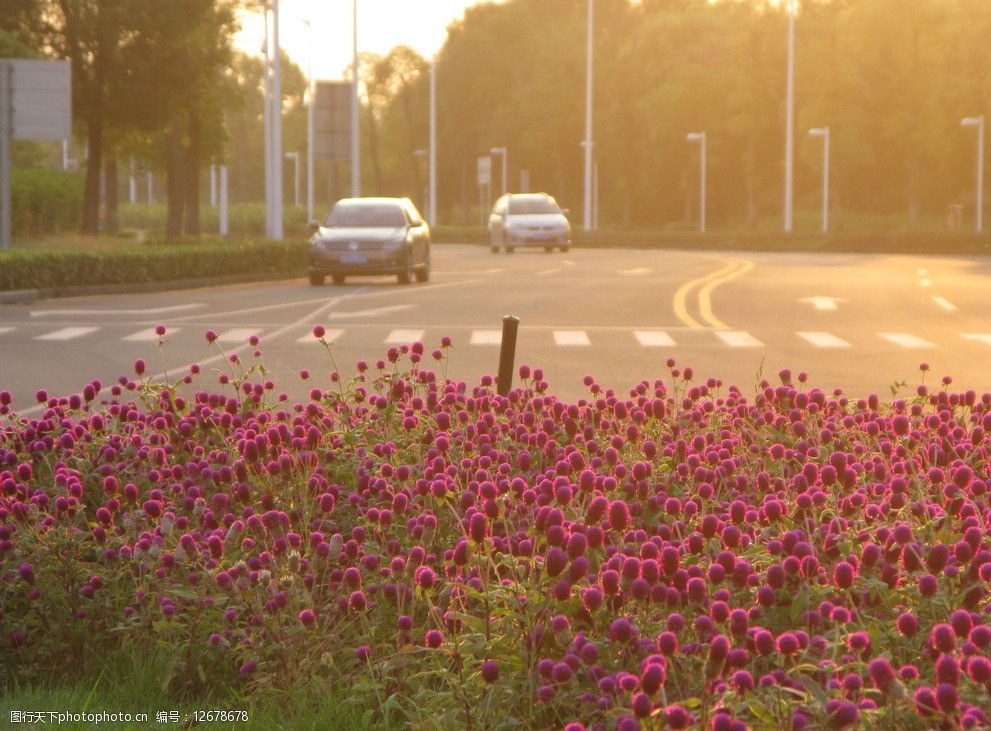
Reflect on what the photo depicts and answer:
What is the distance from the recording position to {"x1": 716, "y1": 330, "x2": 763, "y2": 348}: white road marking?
2063 centimetres

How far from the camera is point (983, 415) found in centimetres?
773

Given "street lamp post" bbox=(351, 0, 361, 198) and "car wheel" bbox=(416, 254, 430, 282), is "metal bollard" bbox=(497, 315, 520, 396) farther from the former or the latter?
"street lamp post" bbox=(351, 0, 361, 198)

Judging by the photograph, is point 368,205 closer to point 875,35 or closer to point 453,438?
point 453,438

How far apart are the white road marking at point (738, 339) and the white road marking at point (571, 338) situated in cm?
159

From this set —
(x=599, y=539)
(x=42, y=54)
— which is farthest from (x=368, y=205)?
(x=599, y=539)

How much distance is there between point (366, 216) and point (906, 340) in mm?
16563

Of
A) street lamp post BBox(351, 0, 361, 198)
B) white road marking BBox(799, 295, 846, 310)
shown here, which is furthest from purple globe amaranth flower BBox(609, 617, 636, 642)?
street lamp post BBox(351, 0, 361, 198)

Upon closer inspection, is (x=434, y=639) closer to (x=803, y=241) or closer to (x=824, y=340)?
(x=824, y=340)

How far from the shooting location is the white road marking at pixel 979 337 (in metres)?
21.3

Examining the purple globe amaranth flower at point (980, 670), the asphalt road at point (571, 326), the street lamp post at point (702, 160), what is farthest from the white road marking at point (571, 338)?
the street lamp post at point (702, 160)

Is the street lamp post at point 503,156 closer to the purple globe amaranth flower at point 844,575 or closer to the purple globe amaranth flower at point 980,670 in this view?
the purple globe amaranth flower at point 844,575

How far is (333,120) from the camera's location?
47719 mm

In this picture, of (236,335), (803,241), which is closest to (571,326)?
(236,335)

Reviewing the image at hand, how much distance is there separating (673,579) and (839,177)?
88.6 metres
